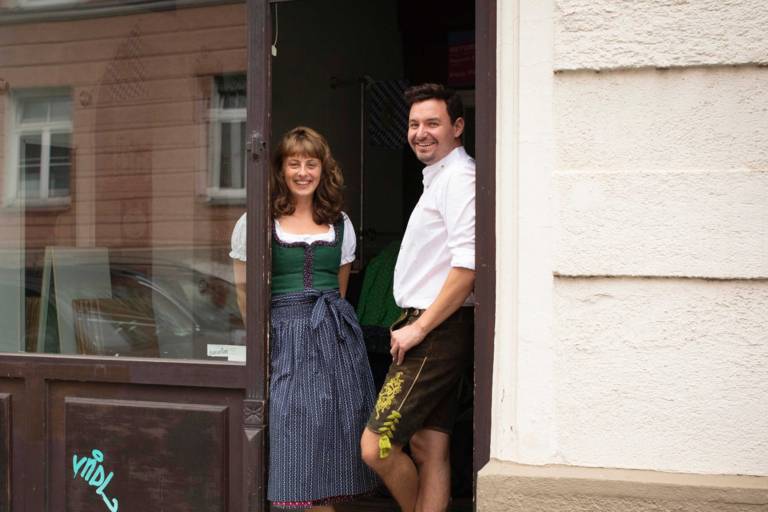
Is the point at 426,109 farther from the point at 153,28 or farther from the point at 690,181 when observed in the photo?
the point at 153,28

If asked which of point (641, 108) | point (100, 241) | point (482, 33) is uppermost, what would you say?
point (482, 33)

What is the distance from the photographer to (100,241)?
14.2 ft

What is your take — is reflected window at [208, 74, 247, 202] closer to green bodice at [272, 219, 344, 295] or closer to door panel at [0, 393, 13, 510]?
green bodice at [272, 219, 344, 295]

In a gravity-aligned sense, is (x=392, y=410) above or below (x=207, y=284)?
below

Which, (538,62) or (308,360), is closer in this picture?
(538,62)

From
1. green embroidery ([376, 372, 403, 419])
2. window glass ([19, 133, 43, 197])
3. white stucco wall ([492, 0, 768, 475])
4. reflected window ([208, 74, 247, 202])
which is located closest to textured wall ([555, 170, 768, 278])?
white stucco wall ([492, 0, 768, 475])

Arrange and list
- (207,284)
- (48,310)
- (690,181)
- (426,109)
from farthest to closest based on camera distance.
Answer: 1. (48,310)
2. (207,284)
3. (426,109)
4. (690,181)

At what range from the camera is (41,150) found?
439 cm

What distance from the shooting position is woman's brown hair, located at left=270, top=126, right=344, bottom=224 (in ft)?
12.8

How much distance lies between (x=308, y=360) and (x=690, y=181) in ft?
5.20

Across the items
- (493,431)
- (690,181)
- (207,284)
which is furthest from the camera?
(207,284)

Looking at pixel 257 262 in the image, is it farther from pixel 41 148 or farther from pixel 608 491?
pixel 608 491

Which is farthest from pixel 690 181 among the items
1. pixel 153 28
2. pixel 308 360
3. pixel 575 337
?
pixel 153 28

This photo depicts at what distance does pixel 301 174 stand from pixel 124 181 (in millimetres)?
916
